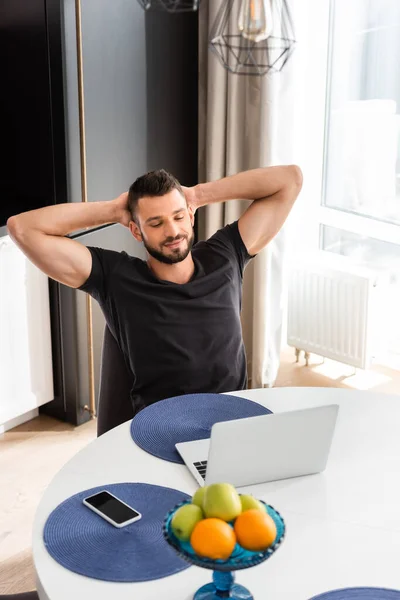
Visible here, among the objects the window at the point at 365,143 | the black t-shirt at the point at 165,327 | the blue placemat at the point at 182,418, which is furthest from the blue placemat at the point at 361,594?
the window at the point at 365,143

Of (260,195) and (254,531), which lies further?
(260,195)

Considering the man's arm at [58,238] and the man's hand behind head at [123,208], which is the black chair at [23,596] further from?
the man's hand behind head at [123,208]

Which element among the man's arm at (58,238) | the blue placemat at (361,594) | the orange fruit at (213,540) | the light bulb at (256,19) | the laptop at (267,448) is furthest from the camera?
the man's arm at (58,238)

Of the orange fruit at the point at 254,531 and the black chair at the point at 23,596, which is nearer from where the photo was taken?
the orange fruit at the point at 254,531

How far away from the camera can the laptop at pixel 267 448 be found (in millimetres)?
1577

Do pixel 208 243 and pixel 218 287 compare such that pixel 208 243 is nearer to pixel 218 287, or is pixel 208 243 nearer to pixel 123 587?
pixel 218 287

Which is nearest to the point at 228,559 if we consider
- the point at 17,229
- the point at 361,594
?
the point at 361,594

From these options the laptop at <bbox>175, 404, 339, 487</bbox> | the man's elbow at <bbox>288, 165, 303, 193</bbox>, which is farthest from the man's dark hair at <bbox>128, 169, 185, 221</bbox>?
the laptop at <bbox>175, 404, 339, 487</bbox>

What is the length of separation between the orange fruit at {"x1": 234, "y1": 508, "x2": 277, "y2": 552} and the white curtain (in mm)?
2456

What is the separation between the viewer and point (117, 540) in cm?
153

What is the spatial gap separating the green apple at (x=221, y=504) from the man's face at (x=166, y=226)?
1150 millimetres

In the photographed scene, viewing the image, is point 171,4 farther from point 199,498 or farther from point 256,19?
point 199,498

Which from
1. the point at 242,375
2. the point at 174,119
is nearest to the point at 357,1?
the point at 174,119

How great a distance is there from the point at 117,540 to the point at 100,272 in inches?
37.7
